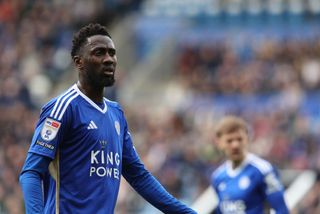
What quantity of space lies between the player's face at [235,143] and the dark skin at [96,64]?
322 cm

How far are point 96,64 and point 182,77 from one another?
51.0 ft

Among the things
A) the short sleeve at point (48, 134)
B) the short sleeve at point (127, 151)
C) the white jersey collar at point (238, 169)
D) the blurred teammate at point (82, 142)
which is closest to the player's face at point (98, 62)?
the blurred teammate at point (82, 142)

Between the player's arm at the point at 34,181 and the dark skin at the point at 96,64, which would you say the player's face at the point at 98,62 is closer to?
the dark skin at the point at 96,64

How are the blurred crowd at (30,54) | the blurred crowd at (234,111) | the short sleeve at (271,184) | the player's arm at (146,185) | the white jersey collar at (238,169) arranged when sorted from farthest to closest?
1. the blurred crowd at (30,54)
2. the blurred crowd at (234,111)
3. the white jersey collar at (238,169)
4. the short sleeve at (271,184)
5. the player's arm at (146,185)

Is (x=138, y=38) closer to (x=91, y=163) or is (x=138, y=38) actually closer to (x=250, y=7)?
(x=250, y=7)

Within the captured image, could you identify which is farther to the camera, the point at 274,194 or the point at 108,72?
the point at 274,194

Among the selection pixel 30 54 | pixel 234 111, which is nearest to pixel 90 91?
pixel 234 111

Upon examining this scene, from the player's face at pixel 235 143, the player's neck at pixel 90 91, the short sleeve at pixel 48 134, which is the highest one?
the player's face at pixel 235 143

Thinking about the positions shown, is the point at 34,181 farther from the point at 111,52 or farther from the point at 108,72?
the point at 111,52

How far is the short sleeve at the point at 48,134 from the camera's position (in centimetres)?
546

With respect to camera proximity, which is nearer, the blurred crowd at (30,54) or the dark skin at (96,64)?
the dark skin at (96,64)

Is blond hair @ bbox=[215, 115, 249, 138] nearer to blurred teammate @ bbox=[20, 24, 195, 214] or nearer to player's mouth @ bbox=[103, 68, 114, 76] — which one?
blurred teammate @ bbox=[20, 24, 195, 214]

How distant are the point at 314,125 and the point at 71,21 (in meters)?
8.67

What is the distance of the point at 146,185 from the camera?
6.09 metres
